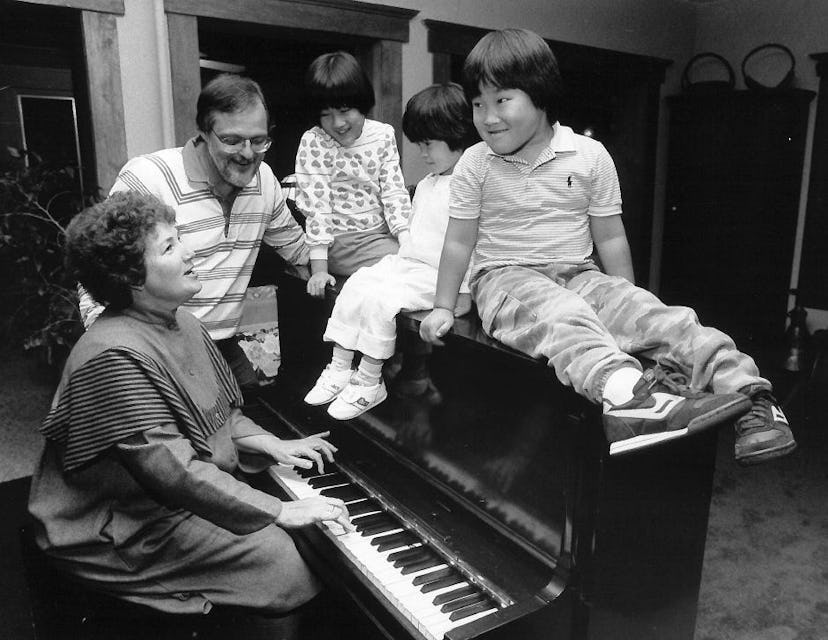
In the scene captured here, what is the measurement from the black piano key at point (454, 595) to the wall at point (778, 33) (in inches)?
234

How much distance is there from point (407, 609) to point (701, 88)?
20.4 ft

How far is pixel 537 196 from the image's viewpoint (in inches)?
76.6

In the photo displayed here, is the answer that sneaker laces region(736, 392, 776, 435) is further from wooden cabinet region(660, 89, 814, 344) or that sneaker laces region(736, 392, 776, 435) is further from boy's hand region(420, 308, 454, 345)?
wooden cabinet region(660, 89, 814, 344)

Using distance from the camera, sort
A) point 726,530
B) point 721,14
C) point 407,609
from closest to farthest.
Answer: point 407,609, point 726,530, point 721,14

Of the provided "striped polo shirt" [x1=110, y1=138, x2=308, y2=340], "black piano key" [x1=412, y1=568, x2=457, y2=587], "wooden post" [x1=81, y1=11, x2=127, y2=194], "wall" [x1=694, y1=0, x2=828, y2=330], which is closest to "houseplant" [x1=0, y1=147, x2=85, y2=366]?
"wooden post" [x1=81, y1=11, x2=127, y2=194]

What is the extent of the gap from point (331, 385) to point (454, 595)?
2.58 ft

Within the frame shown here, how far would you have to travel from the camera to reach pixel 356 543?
5.60ft

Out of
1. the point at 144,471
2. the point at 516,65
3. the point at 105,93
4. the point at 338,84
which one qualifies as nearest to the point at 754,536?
the point at 516,65

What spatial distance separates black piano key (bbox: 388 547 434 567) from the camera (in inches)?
63.3

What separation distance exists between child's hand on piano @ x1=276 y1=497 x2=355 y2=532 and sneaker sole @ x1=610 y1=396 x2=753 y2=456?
0.73 meters

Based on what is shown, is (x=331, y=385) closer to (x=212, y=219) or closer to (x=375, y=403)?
(x=375, y=403)

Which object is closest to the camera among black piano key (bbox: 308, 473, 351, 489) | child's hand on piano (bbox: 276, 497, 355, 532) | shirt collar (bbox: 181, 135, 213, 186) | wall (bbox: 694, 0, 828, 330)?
child's hand on piano (bbox: 276, 497, 355, 532)

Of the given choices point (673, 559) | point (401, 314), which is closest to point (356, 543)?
point (401, 314)

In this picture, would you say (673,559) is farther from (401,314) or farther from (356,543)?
(401,314)
